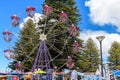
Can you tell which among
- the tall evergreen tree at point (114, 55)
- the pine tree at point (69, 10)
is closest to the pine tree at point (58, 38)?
the pine tree at point (69, 10)

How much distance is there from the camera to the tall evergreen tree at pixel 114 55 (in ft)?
196

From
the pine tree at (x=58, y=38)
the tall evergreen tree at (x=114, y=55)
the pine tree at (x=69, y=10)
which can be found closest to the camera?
the pine tree at (x=58, y=38)

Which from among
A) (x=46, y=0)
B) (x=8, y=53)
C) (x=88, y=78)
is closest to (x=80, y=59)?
(x=46, y=0)

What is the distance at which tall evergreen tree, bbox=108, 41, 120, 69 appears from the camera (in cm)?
5961

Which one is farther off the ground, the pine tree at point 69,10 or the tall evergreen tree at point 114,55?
the pine tree at point 69,10

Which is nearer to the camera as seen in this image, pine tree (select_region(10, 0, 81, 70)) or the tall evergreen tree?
pine tree (select_region(10, 0, 81, 70))

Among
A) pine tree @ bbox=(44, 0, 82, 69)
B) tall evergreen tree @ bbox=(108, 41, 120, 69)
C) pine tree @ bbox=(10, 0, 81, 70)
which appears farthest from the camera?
tall evergreen tree @ bbox=(108, 41, 120, 69)

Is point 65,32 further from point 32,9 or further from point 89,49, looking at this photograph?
point 89,49

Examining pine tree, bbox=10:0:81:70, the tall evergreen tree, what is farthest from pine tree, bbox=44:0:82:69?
the tall evergreen tree

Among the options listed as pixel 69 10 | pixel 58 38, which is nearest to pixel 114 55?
pixel 69 10

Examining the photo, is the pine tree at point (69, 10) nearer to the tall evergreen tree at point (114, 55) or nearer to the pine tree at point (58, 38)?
the pine tree at point (58, 38)

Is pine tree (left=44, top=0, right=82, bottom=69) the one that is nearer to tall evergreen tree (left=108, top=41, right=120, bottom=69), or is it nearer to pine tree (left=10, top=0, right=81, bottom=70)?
pine tree (left=10, top=0, right=81, bottom=70)

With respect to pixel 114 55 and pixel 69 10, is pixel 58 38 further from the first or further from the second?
pixel 114 55

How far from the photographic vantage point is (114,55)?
Result: 59.7 metres
